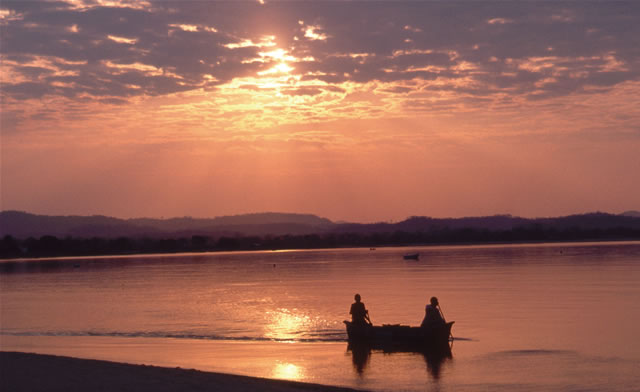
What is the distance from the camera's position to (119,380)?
876 inches

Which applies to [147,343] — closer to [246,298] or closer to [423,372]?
[423,372]

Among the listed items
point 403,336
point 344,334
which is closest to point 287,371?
point 403,336

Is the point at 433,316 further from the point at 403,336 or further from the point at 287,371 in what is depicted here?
the point at 287,371

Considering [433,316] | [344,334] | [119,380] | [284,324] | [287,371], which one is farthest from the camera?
[284,324]

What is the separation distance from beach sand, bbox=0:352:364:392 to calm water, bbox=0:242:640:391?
359 cm

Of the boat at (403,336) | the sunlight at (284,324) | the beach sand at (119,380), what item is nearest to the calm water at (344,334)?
the sunlight at (284,324)

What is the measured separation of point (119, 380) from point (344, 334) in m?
18.7

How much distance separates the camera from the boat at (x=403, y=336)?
32750mm

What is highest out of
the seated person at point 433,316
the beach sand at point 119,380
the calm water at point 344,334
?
the seated person at point 433,316

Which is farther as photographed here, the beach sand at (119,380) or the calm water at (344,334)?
the calm water at (344,334)

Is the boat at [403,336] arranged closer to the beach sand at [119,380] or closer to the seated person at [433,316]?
the seated person at [433,316]

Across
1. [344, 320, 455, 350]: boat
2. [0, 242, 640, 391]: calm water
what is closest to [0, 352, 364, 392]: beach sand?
[0, 242, 640, 391]: calm water

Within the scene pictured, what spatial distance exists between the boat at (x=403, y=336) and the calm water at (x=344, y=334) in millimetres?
929

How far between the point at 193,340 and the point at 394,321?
13.7m
